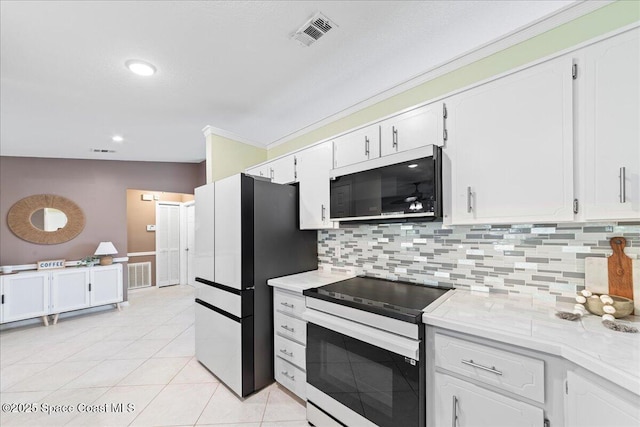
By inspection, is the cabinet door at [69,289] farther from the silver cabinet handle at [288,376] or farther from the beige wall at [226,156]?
the silver cabinet handle at [288,376]

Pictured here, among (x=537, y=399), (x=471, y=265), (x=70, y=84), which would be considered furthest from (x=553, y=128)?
(x=70, y=84)

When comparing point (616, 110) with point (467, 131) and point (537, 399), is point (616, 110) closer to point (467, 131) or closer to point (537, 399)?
point (467, 131)

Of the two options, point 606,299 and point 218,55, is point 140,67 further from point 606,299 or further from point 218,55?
point 606,299

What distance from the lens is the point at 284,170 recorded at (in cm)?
274

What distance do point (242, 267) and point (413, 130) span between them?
161cm

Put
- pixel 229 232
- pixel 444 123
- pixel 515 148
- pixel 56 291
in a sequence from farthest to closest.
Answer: pixel 56 291 < pixel 229 232 < pixel 444 123 < pixel 515 148

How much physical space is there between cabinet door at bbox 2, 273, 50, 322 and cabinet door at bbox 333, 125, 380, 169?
15.2ft

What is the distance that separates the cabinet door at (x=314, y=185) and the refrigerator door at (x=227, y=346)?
98cm

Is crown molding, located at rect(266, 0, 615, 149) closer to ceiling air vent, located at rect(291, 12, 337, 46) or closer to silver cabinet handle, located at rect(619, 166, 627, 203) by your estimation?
ceiling air vent, located at rect(291, 12, 337, 46)

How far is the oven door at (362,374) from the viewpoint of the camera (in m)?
1.34

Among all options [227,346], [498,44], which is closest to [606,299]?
[498,44]

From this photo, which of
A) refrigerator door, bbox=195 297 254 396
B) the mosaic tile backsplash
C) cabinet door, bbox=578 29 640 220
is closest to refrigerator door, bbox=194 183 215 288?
refrigerator door, bbox=195 297 254 396

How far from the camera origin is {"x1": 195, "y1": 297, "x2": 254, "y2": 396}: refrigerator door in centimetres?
212

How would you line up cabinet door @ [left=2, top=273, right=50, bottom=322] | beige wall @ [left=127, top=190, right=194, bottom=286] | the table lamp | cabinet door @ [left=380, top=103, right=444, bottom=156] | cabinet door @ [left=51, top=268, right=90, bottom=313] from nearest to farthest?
1. cabinet door @ [left=380, top=103, right=444, bottom=156]
2. cabinet door @ [left=2, top=273, right=50, bottom=322]
3. cabinet door @ [left=51, top=268, right=90, bottom=313]
4. the table lamp
5. beige wall @ [left=127, top=190, right=194, bottom=286]
